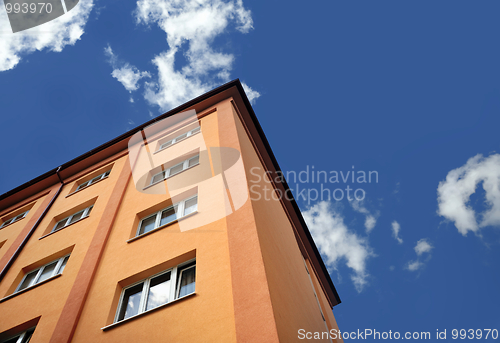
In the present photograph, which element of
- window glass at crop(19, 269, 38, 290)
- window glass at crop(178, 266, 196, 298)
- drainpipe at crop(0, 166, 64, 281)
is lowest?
window glass at crop(178, 266, 196, 298)

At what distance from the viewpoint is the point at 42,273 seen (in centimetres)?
1188

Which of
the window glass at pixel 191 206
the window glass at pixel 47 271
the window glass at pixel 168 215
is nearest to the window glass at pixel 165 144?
the window glass at pixel 168 215

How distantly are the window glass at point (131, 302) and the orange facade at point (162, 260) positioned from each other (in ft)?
0.09

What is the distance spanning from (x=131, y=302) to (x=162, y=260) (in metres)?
1.21

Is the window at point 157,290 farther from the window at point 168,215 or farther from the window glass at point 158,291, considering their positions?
the window at point 168,215

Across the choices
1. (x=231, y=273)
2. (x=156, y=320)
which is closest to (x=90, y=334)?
(x=156, y=320)

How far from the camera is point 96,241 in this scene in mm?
10625

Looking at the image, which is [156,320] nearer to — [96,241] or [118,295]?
[118,295]

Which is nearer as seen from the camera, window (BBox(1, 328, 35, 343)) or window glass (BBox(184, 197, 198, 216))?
window (BBox(1, 328, 35, 343))

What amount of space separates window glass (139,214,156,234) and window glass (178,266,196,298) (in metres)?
3.03

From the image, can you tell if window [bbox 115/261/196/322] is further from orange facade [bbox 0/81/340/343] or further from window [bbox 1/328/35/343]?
window [bbox 1/328/35/343]

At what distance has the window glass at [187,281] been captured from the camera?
25.8ft

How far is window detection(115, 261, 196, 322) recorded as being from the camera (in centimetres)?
797

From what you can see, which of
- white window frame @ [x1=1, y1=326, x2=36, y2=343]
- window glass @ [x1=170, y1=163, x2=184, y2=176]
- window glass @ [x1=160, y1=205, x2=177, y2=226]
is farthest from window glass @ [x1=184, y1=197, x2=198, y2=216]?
white window frame @ [x1=1, y1=326, x2=36, y2=343]
